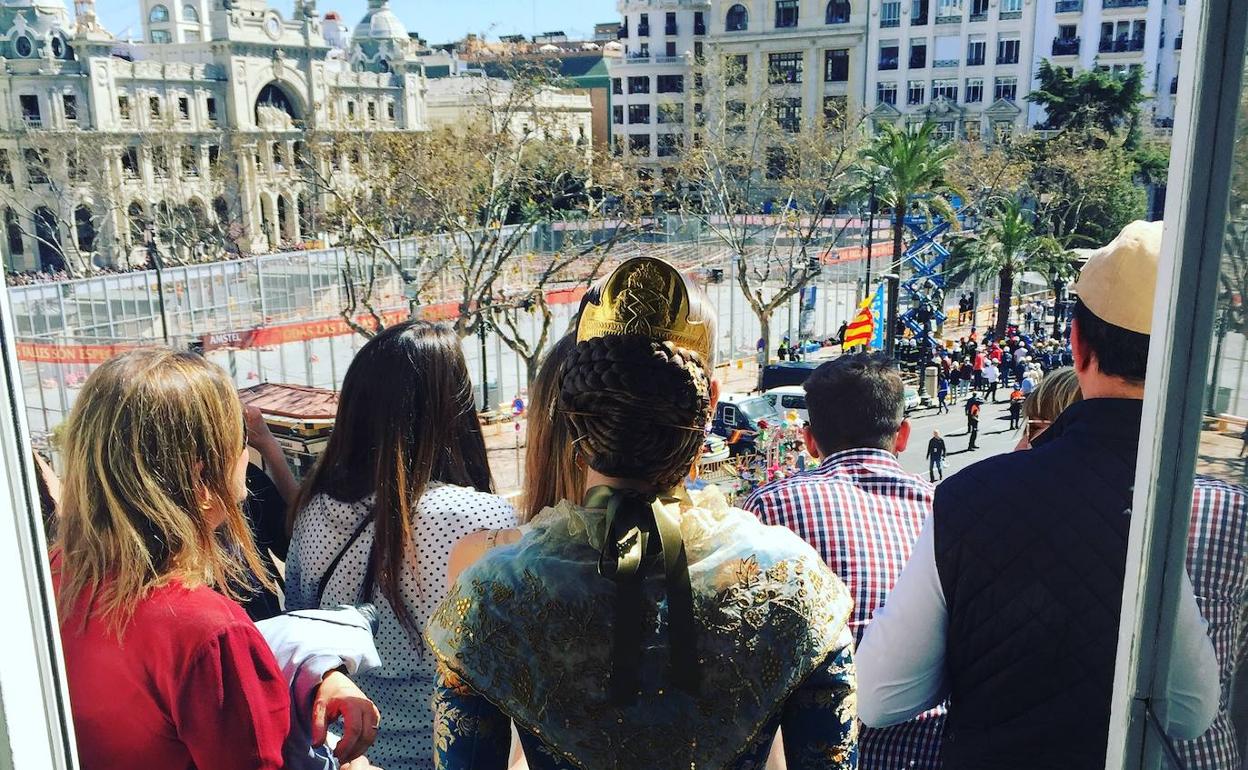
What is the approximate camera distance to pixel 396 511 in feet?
6.39

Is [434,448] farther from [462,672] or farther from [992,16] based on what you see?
[992,16]

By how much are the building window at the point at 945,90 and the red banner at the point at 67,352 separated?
1480 inches

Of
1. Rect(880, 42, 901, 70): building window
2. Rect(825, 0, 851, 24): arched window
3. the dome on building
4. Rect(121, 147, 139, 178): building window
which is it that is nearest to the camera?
Rect(121, 147, 139, 178): building window

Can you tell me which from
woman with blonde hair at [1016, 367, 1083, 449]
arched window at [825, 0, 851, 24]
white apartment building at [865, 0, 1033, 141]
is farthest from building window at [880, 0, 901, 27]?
woman with blonde hair at [1016, 367, 1083, 449]

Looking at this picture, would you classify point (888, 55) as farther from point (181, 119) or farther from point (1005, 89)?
point (181, 119)

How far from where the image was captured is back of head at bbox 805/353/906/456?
7.23 ft

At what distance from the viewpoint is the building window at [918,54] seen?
44838 mm

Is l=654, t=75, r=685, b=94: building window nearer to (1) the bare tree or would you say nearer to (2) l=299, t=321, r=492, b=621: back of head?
(1) the bare tree

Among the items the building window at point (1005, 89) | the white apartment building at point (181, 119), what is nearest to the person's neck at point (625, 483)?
the white apartment building at point (181, 119)

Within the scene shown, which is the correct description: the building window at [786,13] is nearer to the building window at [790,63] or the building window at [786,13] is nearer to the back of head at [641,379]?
the building window at [790,63]

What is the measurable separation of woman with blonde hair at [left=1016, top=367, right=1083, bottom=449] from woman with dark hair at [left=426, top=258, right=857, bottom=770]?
136 cm

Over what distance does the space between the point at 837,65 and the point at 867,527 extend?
50.3 metres

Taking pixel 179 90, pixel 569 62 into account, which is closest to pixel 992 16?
pixel 569 62

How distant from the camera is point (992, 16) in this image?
4200 centimetres
